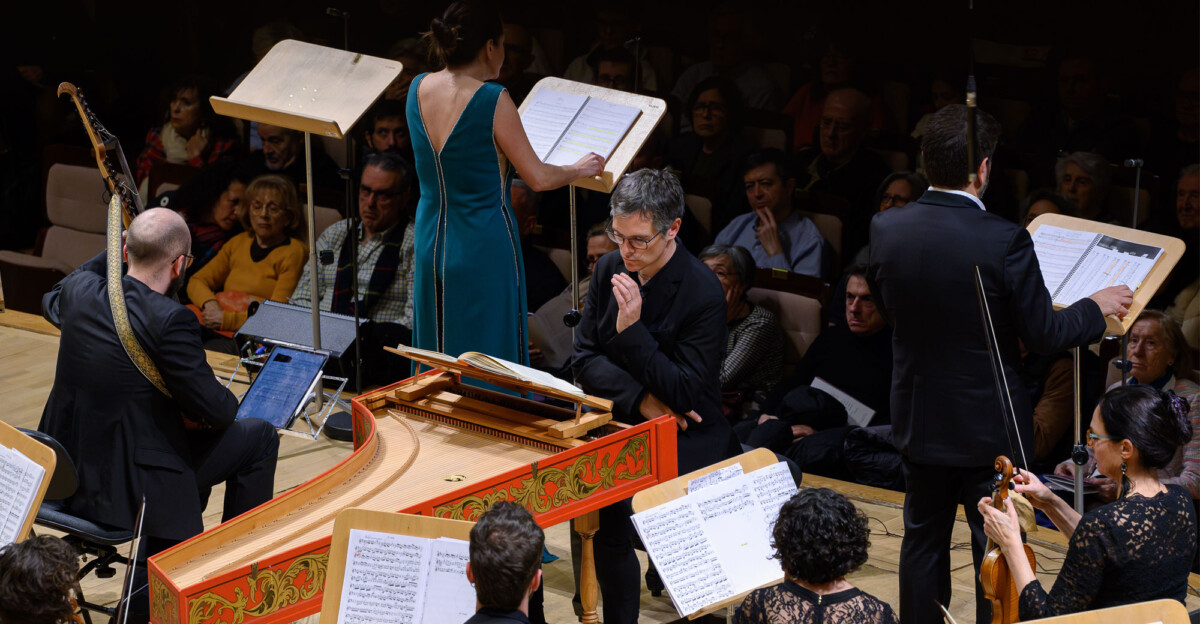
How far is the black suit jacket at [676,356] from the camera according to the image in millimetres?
3631

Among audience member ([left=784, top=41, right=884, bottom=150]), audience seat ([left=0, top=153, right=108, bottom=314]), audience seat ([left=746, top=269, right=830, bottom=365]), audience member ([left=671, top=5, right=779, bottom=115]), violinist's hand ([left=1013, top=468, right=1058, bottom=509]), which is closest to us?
violinist's hand ([left=1013, top=468, right=1058, bottom=509])

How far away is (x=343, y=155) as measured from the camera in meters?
7.20

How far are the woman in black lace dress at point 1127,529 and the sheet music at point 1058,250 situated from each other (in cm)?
101

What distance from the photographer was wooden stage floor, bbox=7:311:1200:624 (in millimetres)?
4160

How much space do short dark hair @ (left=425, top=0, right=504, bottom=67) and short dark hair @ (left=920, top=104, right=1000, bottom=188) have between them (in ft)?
4.65

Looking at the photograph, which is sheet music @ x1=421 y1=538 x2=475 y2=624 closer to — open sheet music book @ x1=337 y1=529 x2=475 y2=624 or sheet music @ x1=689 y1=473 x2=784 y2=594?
open sheet music book @ x1=337 y1=529 x2=475 y2=624

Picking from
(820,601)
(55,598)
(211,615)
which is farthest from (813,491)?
(55,598)

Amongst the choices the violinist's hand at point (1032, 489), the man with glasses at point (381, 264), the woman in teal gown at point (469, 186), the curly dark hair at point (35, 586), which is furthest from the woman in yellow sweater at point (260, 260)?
the violinist's hand at point (1032, 489)

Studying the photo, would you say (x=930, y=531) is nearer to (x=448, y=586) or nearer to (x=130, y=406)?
(x=448, y=586)

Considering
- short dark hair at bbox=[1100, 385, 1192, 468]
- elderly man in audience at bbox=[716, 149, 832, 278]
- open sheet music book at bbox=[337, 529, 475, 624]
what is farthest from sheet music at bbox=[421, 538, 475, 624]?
elderly man in audience at bbox=[716, 149, 832, 278]

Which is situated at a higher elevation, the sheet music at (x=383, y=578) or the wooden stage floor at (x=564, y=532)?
the sheet music at (x=383, y=578)

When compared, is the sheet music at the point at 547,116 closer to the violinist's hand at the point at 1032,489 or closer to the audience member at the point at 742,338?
the audience member at the point at 742,338

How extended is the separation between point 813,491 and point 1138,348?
2456mm

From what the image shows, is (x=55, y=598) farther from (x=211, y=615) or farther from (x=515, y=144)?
(x=515, y=144)
